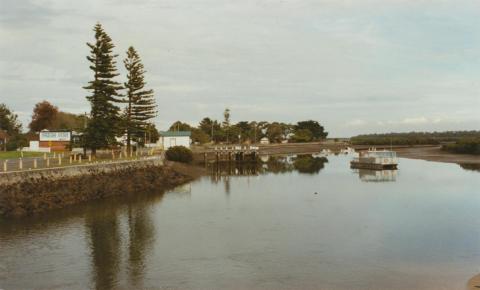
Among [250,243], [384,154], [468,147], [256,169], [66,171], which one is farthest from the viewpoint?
[468,147]

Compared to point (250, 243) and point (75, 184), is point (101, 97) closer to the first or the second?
point (75, 184)

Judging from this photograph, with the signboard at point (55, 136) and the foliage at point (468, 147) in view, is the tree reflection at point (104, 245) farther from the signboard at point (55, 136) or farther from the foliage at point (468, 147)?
the foliage at point (468, 147)

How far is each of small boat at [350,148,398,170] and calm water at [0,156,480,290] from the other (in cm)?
3410

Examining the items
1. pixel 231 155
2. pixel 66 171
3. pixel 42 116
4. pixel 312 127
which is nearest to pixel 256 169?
pixel 231 155

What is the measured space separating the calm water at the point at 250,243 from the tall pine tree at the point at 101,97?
12.2m

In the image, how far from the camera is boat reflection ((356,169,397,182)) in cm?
6353

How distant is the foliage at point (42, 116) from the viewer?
10594 centimetres

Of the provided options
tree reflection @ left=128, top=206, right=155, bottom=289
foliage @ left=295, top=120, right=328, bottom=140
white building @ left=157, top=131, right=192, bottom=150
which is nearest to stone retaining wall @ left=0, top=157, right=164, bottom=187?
tree reflection @ left=128, top=206, right=155, bottom=289

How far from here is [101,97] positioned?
54.2 m

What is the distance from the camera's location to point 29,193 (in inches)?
1415

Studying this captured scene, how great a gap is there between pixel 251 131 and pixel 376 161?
308 ft

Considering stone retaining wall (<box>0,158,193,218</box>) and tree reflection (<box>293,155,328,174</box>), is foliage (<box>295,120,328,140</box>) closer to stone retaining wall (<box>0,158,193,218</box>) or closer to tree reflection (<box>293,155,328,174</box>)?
tree reflection (<box>293,155,328,174</box>)

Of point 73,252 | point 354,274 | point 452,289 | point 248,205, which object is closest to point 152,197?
point 248,205

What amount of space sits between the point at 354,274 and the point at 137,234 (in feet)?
44.3
